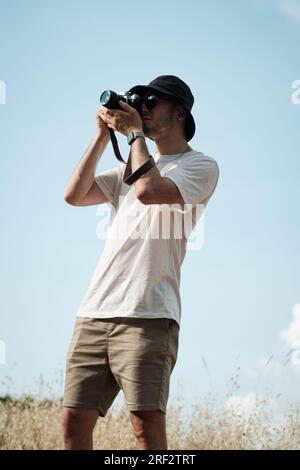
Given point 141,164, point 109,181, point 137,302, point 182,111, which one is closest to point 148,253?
point 137,302

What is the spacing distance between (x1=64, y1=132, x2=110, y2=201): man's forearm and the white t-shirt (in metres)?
0.22

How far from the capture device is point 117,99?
2.74 metres

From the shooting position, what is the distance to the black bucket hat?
287 cm

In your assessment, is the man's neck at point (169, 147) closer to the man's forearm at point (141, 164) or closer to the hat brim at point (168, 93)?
the hat brim at point (168, 93)

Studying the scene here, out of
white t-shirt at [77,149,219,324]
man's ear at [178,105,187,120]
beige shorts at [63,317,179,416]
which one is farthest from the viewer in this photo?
man's ear at [178,105,187,120]

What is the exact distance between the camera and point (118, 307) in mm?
2562

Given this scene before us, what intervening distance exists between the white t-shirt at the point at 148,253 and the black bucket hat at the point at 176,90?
230 mm

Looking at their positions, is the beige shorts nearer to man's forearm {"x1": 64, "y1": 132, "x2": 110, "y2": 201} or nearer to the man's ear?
man's forearm {"x1": 64, "y1": 132, "x2": 110, "y2": 201}

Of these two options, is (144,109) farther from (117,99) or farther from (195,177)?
(195,177)

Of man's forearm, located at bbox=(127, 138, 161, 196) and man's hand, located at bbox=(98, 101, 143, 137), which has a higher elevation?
man's hand, located at bbox=(98, 101, 143, 137)

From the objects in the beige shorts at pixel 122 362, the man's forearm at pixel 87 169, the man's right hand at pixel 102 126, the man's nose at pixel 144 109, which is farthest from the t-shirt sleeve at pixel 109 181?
the beige shorts at pixel 122 362

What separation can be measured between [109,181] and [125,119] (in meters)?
0.36

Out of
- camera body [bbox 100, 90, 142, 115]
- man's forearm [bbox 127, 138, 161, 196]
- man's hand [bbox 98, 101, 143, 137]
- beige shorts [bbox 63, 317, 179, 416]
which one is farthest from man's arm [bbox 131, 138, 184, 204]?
beige shorts [bbox 63, 317, 179, 416]
